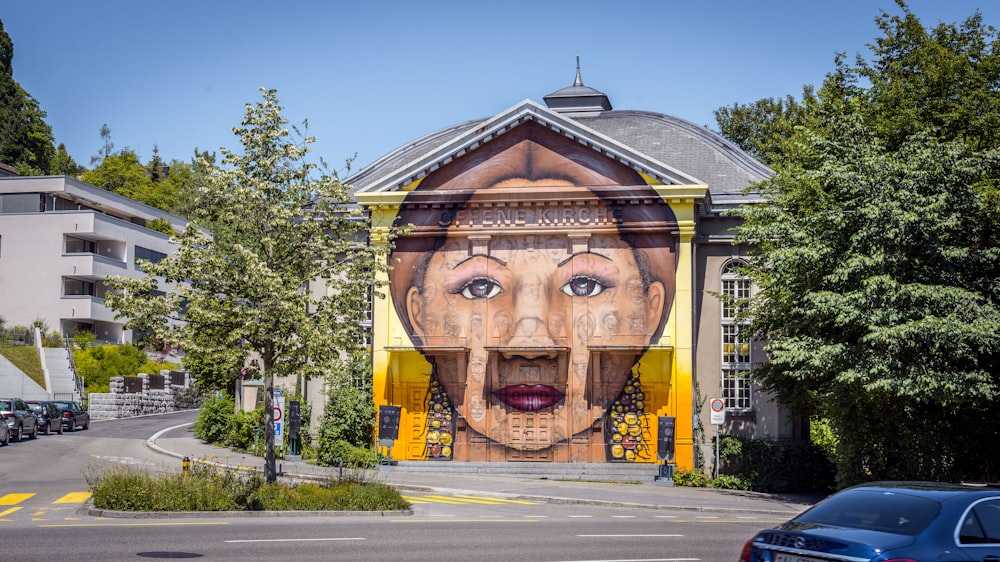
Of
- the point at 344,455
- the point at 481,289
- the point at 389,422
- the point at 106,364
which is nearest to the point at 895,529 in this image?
the point at 389,422

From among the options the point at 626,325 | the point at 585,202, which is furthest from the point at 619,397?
the point at 585,202

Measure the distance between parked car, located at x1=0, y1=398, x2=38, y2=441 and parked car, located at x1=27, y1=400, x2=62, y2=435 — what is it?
1.61 m

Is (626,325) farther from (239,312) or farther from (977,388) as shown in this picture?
(239,312)

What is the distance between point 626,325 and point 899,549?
27.1 m

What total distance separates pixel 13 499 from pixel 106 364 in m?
41.4

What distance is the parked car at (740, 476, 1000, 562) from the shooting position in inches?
372

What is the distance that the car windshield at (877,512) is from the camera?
9.84 meters

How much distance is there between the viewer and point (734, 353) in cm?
3731

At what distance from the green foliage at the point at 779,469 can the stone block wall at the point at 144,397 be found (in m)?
37.2

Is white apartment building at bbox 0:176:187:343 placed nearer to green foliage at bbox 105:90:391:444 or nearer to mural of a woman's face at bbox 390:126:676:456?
mural of a woman's face at bbox 390:126:676:456

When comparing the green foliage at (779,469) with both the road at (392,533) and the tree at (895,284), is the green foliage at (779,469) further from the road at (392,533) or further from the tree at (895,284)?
the road at (392,533)

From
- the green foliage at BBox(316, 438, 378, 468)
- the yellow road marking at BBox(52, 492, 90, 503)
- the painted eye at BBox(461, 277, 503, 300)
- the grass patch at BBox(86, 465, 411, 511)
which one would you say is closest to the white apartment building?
the green foliage at BBox(316, 438, 378, 468)

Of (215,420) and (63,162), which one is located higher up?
(63,162)

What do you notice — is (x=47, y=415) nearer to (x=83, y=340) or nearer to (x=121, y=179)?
(x=83, y=340)
